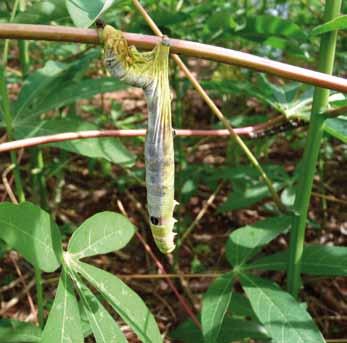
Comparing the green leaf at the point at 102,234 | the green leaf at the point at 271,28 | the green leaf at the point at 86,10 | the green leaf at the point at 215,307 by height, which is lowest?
the green leaf at the point at 215,307

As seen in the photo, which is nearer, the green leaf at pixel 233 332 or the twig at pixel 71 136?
the twig at pixel 71 136

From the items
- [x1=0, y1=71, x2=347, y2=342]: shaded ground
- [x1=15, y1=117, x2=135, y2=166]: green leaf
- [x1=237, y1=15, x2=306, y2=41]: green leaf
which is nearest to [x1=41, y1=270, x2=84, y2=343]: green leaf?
[x1=15, y1=117, x2=135, y2=166]: green leaf

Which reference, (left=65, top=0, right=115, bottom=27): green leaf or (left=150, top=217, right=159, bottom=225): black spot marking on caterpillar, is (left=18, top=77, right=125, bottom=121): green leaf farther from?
(left=65, top=0, right=115, bottom=27): green leaf

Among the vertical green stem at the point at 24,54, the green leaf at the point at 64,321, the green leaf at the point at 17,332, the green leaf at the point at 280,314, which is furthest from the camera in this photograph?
the vertical green stem at the point at 24,54

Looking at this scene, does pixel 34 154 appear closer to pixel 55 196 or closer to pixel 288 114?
pixel 55 196

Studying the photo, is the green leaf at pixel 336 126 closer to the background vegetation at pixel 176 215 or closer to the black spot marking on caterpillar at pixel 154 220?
the background vegetation at pixel 176 215

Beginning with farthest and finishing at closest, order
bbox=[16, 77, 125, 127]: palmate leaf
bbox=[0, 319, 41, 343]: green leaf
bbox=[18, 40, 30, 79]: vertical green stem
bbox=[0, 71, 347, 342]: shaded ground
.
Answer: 1. bbox=[0, 71, 347, 342]: shaded ground
2. bbox=[18, 40, 30, 79]: vertical green stem
3. bbox=[16, 77, 125, 127]: palmate leaf
4. bbox=[0, 319, 41, 343]: green leaf

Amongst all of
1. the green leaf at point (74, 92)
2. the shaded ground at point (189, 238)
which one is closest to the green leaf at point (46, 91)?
the green leaf at point (74, 92)
